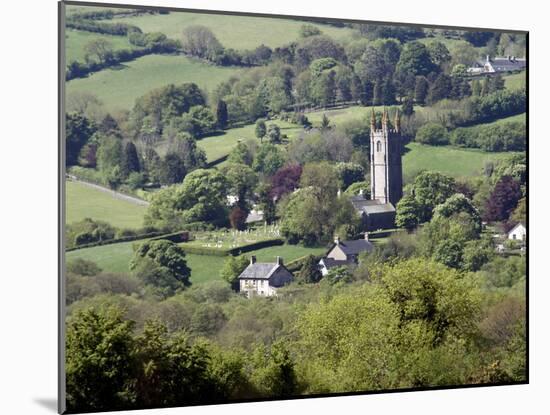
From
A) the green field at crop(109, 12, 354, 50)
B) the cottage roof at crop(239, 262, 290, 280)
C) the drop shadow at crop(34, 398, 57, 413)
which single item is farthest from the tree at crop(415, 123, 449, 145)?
the drop shadow at crop(34, 398, 57, 413)

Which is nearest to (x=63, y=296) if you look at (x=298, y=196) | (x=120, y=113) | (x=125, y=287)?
(x=125, y=287)

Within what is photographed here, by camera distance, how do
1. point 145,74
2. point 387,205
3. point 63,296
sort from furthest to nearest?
point 387,205 → point 145,74 → point 63,296

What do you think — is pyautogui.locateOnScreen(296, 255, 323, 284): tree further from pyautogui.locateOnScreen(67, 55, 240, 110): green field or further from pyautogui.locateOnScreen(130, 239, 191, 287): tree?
pyautogui.locateOnScreen(67, 55, 240, 110): green field

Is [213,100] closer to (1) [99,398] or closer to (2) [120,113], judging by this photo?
(2) [120,113]

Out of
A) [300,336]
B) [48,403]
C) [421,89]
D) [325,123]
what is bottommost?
[48,403]

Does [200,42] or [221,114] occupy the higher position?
[200,42]

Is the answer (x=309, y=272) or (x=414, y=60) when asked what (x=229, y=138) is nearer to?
(x=309, y=272)

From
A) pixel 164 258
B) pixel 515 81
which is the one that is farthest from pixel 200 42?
pixel 515 81
